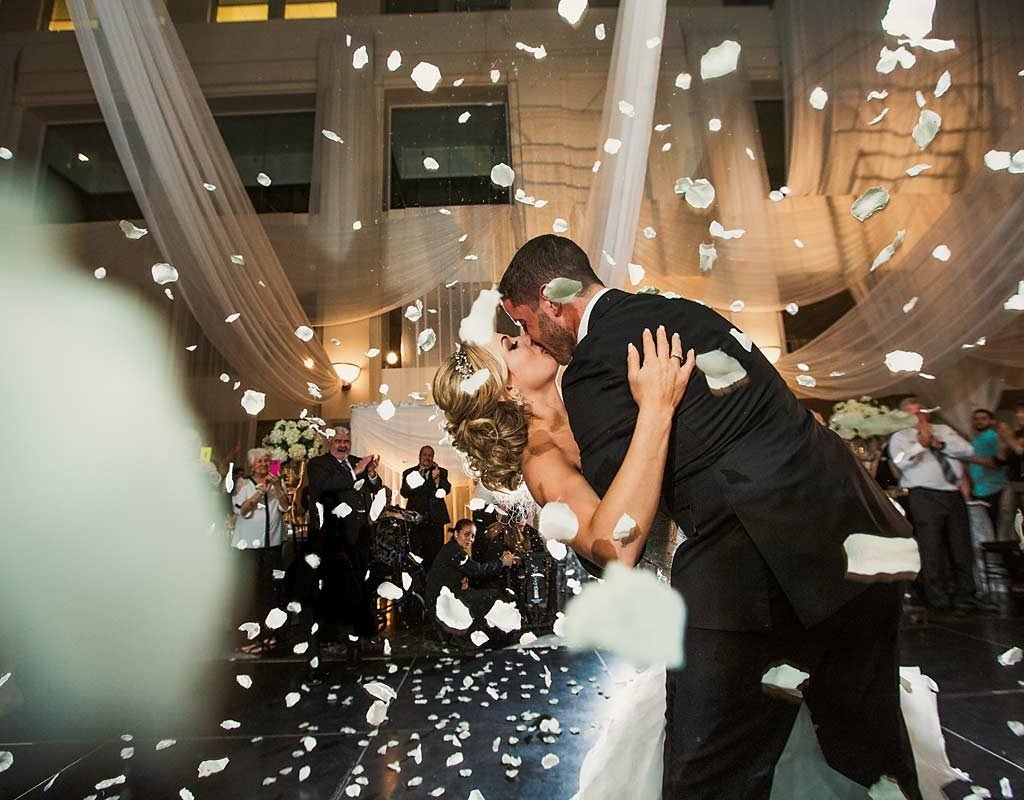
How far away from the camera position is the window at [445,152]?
265 inches

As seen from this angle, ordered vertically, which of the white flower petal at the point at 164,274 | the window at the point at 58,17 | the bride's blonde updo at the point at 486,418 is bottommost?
the bride's blonde updo at the point at 486,418

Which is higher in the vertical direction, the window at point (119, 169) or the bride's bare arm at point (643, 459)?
the window at point (119, 169)

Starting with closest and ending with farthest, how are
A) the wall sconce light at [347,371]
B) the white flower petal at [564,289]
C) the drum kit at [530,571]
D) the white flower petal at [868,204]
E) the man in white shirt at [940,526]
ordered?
the white flower petal at [564,289], the white flower petal at [868,204], the man in white shirt at [940,526], the drum kit at [530,571], the wall sconce light at [347,371]

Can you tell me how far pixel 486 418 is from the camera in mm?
1609

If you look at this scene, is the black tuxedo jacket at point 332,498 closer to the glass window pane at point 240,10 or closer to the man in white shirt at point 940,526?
the man in white shirt at point 940,526

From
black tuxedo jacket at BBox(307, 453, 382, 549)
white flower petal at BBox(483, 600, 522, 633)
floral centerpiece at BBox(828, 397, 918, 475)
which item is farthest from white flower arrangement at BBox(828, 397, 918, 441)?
black tuxedo jacket at BBox(307, 453, 382, 549)

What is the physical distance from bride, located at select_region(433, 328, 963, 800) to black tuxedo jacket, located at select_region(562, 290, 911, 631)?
20 cm

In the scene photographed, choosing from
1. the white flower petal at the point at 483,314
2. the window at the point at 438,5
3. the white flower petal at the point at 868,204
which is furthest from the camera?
the window at the point at 438,5

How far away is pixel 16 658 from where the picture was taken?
363 cm

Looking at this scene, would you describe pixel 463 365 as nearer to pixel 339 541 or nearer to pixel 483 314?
pixel 483 314

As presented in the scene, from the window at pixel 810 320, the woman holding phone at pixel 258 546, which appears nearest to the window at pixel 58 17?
the woman holding phone at pixel 258 546

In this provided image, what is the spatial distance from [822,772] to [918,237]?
4.60 metres

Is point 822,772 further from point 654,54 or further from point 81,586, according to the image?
point 81,586

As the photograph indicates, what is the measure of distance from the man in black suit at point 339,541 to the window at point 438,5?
5516mm
